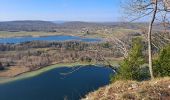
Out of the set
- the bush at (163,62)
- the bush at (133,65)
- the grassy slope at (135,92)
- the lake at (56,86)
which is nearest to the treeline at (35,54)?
the lake at (56,86)

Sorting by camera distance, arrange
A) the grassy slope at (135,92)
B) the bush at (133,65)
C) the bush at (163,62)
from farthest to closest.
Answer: the bush at (133,65) < the bush at (163,62) < the grassy slope at (135,92)

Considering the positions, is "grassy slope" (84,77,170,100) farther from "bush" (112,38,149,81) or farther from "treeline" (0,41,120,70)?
"treeline" (0,41,120,70)

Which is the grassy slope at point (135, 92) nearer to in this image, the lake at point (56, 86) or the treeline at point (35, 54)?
the lake at point (56, 86)

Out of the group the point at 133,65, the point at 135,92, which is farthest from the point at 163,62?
the point at 135,92

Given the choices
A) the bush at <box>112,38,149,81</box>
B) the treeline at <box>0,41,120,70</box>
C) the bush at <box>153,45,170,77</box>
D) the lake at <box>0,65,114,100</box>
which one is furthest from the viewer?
the treeline at <box>0,41,120,70</box>

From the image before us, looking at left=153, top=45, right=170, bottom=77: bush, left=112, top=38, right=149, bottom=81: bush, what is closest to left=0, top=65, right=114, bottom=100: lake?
left=112, top=38, right=149, bottom=81: bush

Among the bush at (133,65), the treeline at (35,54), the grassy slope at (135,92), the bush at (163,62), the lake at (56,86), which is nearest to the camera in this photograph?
the grassy slope at (135,92)

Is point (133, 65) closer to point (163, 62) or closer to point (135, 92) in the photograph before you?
point (163, 62)
